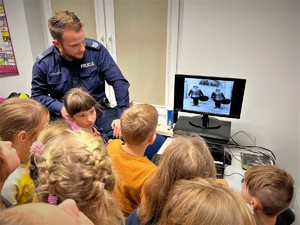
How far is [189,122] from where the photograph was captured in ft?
6.43

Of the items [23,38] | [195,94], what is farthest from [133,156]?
[23,38]

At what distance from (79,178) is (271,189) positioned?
0.92 metres

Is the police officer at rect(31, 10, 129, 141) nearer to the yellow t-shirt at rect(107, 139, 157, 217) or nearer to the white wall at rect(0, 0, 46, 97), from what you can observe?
the yellow t-shirt at rect(107, 139, 157, 217)

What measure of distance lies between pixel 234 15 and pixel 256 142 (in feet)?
3.54

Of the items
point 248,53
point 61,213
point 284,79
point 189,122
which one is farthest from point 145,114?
point 284,79

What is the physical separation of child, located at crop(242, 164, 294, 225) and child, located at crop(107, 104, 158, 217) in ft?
1.69

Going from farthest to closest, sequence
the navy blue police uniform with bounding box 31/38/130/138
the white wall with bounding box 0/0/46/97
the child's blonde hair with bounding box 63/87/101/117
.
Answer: the white wall with bounding box 0/0/46/97, the navy blue police uniform with bounding box 31/38/130/138, the child's blonde hair with bounding box 63/87/101/117

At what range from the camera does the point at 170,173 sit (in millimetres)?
1013

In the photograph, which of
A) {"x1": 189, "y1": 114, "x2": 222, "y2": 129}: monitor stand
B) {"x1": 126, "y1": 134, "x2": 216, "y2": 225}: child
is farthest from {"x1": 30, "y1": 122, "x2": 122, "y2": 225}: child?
{"x1": 189, "y1": 114, "x2": 222, "y2": 129}: monitor stand

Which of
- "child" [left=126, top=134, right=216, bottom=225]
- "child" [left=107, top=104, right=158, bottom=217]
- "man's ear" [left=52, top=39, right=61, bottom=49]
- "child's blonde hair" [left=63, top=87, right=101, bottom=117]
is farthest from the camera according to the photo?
"man's ear" [left=52, top=39, right=61, bottom=49]

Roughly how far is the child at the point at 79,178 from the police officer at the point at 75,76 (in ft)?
2.84

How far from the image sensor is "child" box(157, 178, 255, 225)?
695 millimetres

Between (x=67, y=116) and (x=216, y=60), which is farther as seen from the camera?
(x=216, y=60)

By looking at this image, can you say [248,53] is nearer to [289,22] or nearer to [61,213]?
[289,22]
